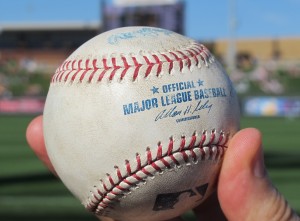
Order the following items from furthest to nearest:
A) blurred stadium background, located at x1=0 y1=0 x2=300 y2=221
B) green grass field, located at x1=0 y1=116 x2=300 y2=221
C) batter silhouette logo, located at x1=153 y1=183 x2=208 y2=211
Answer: blurred stadium background, located at x1=0 y1=0 x2=300 y2=221
green grass field, located at x1=0 y1=116 x2=300 y2=221
batter silhouette logo, located at x1=153 y1=183 x2=208 y2=211

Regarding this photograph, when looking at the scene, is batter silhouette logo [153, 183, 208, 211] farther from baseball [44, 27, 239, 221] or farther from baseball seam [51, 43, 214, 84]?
baseball seam [51, 43, 214, 84]

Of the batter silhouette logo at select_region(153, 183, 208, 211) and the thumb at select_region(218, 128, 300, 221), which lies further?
the batter silhouette logo at select_region(153, 183, 208, 211)

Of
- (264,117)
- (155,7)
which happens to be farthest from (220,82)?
(155,7)

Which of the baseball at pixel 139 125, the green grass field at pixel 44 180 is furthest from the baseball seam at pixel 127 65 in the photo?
the green grass field at pixel 44 180

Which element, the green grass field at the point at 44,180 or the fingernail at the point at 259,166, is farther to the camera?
the green grass field at the point at 44,180
